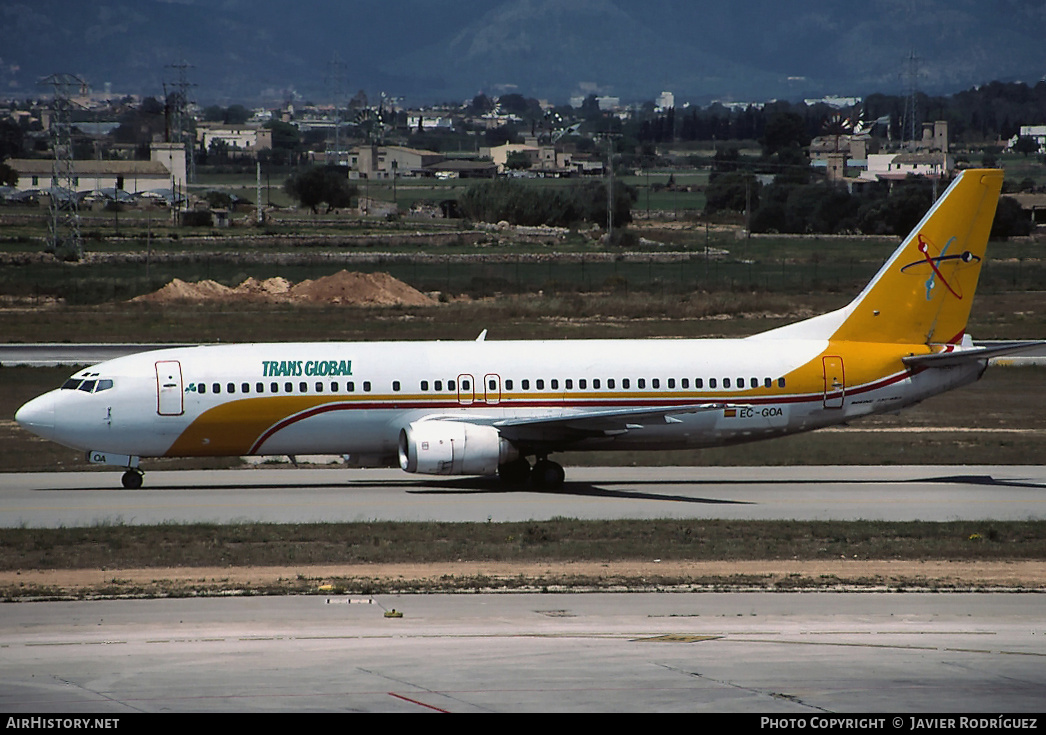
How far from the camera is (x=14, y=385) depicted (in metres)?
54.5

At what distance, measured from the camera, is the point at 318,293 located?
86188 mm

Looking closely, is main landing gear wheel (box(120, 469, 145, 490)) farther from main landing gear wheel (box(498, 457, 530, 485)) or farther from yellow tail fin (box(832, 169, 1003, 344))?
yellow tail fin (box(832, 169, 1003, 344))

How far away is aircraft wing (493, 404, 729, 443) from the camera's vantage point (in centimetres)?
3366

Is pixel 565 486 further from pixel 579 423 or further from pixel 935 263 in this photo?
pixel 935 263

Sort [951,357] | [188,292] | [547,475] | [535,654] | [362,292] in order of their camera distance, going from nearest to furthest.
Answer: [535,654], [547,475], [951,357], [362,292], [188,292]

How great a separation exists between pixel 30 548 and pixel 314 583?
675cm

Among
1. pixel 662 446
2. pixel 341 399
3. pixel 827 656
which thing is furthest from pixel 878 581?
pixel 341 399

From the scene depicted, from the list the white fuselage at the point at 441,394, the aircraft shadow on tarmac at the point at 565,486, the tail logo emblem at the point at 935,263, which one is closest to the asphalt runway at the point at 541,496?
the aircraft shadow on tarmac at the point at 565,486

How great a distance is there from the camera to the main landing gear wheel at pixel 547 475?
1377 inches

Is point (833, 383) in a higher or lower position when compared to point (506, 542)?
higher

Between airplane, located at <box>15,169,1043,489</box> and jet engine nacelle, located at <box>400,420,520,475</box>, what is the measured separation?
47mm

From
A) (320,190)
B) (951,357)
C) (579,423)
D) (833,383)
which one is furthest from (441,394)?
(320,190)

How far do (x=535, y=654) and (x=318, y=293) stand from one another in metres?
69.2

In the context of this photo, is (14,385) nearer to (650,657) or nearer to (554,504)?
(554,504)
